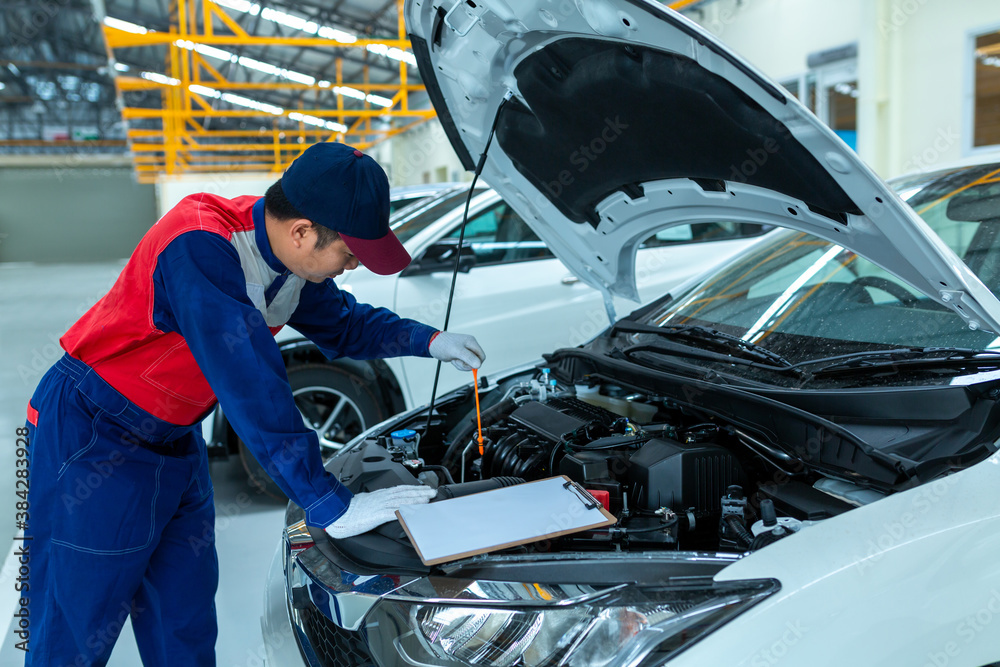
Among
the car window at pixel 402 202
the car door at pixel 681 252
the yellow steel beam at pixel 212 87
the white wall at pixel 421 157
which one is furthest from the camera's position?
the white wall at pixel 421 157

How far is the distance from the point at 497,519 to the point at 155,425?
74 cm

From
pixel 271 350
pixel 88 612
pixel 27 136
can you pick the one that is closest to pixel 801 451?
pixel 271 350

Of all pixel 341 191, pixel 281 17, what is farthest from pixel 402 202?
pixel 281 17

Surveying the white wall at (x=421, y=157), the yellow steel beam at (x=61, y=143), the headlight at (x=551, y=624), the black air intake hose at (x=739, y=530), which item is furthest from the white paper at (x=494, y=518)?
the yellow steel beam at (x=61, y=143)

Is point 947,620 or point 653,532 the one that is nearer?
point 947,620

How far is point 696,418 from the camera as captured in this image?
1803 mm

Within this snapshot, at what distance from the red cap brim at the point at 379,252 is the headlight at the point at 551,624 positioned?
636 millimetres

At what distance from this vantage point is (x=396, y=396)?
321 cm

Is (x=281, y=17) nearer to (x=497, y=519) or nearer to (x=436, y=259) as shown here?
(x=436, y=259)

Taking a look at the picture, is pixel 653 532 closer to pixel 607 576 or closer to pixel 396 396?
pixel 607 576

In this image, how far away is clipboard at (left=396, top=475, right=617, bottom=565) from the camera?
48.7 inches

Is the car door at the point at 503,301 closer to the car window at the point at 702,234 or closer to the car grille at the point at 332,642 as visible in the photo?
the car window at the point at 702,234

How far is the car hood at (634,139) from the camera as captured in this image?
1279mm

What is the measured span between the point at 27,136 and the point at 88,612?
925 inches
